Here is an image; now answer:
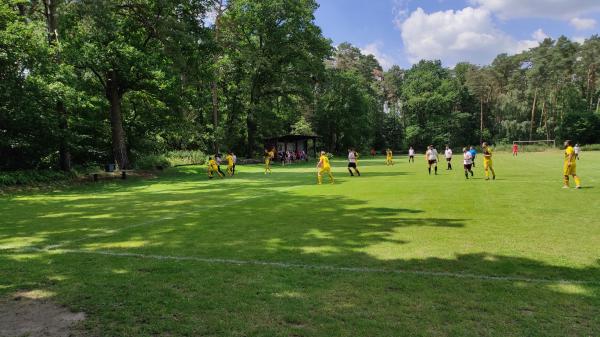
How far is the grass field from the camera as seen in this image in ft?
13.5

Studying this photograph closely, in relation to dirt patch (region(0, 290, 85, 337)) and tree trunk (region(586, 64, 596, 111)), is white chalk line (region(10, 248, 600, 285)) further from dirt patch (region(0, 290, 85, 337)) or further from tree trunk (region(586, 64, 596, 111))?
tree trunk (region(586, 64, 596, 111))


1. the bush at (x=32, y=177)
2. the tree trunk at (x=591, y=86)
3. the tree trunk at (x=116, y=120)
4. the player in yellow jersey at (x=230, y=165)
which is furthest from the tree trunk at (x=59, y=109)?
the tree trunk at (x=591, y=86)

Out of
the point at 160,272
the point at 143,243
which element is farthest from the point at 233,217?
the point at 160,272

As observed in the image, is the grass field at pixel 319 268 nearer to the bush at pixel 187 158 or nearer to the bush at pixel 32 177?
the bush at pixel 32 177

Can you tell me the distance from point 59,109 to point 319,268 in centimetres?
2076

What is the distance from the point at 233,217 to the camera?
1047 cm

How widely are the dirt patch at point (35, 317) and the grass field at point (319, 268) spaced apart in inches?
5.9

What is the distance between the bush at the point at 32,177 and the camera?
1812 centimetres

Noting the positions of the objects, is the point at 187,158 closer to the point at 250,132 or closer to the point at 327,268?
the point at 250,132

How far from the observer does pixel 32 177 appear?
19250 millimetres

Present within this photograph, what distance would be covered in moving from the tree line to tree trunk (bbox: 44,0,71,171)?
0.07 metres

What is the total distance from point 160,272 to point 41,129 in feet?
58.3

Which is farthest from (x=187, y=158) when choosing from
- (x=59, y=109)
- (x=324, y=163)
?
(x=324, y=163)

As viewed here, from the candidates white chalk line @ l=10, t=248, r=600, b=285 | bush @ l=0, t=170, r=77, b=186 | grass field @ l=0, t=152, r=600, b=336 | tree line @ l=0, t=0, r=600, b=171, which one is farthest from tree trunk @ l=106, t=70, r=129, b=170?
white chalk line @ l=10, t=248, r=600, b=285
